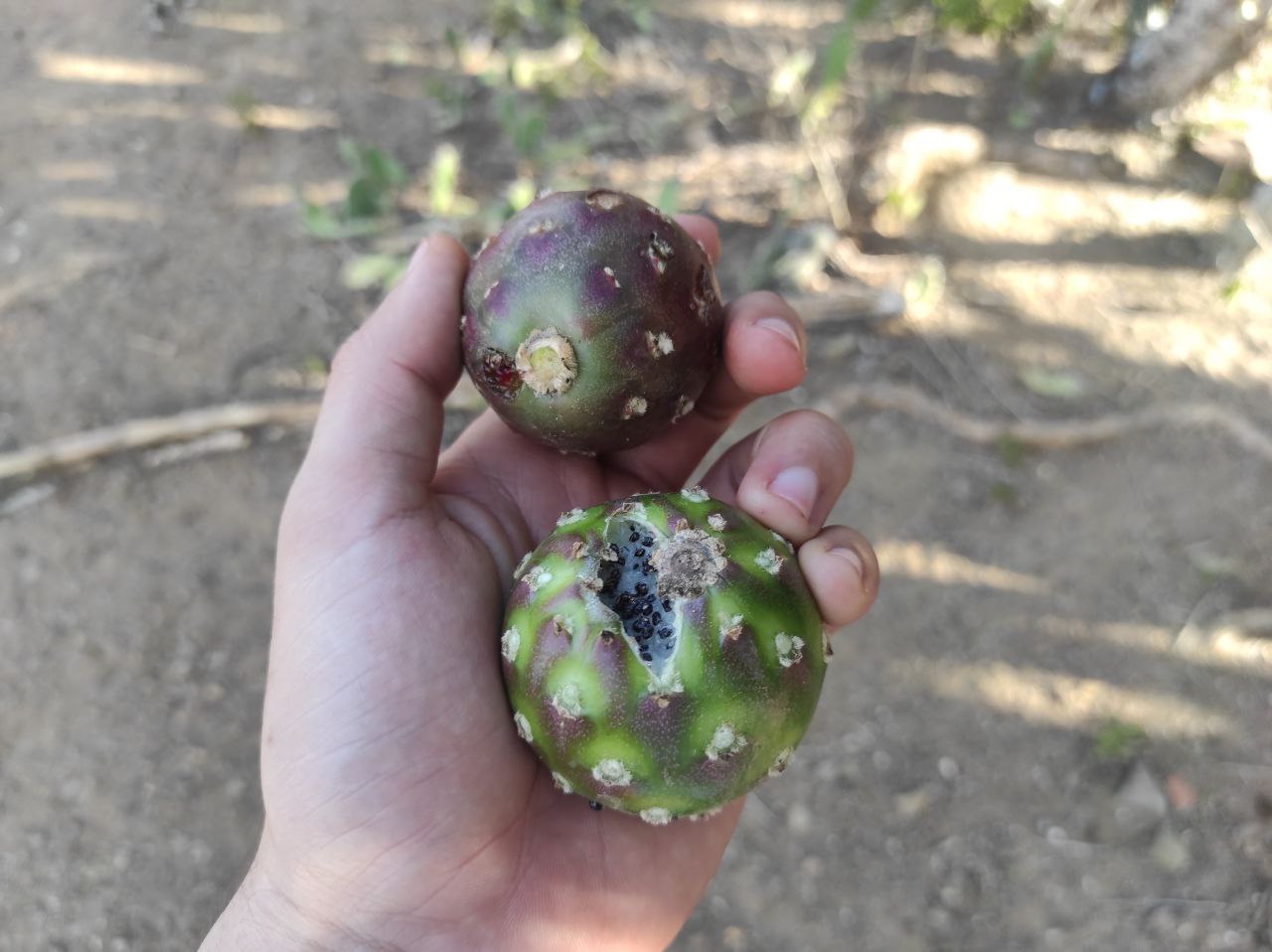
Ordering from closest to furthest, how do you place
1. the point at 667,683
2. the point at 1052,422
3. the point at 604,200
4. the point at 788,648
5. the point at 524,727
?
1. the point at 667,683
2. the point at 788,648
3. the point at 524,727
4. the point at 604,200
5. the point at 1052,422

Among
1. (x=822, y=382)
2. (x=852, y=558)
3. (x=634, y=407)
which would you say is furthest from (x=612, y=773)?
(x=822, y=382)

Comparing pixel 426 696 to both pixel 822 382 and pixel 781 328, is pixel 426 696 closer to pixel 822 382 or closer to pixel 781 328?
pixel 781 328

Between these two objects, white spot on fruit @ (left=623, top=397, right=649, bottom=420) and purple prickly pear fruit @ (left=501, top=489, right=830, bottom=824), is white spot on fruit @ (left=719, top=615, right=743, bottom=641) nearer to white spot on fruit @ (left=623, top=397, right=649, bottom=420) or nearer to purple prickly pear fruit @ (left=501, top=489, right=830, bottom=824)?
purple prickly pear fruit @ (left=501, top=489, right=830, bottom=824)

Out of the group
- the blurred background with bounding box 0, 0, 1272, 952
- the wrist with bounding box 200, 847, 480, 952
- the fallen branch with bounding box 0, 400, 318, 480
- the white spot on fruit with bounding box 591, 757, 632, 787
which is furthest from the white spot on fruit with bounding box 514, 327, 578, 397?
the fallen branch with bounding box 0, 400, 318, 480

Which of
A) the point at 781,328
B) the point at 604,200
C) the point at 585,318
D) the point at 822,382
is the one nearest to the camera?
the point at 585,318

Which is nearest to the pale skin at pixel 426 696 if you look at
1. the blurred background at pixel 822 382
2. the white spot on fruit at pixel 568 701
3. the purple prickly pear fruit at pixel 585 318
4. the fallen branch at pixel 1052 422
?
the purple prickly pear fruit at pixel 585 318

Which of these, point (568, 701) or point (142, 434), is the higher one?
point (568, 701)

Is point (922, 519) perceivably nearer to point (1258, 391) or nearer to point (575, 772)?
point (1258, 391)
